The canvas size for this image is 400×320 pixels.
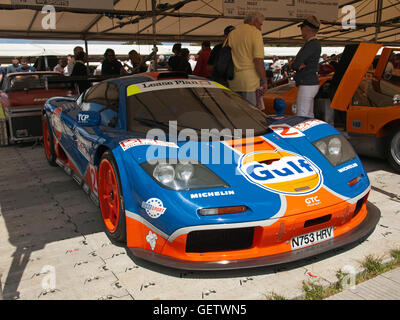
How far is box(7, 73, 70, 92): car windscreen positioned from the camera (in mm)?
6641

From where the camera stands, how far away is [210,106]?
10.7 feet

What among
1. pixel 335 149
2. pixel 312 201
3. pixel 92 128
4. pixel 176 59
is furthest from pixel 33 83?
pixel 312 201

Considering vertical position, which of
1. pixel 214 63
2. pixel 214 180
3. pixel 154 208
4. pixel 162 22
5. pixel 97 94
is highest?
pixel 162 22

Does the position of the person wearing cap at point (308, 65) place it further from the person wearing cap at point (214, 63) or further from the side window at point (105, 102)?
the side window at point (105, 102)

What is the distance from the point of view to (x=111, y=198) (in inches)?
115

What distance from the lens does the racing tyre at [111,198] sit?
2.61m

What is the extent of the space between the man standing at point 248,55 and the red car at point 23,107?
2.97 meters

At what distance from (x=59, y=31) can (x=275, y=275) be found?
406 inches

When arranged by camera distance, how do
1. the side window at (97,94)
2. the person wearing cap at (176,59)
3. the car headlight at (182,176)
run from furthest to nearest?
the person wearing cap at (176,59), the side window at (97,94), the car headlight at (182,176)

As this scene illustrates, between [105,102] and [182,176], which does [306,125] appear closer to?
[182,176]

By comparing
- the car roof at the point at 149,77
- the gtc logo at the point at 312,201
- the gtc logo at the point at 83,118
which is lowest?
the gtc logo at the point at 312,201

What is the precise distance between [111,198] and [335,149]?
1.69m

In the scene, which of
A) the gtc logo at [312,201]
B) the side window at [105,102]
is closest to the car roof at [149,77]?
the side window at [105,102]
